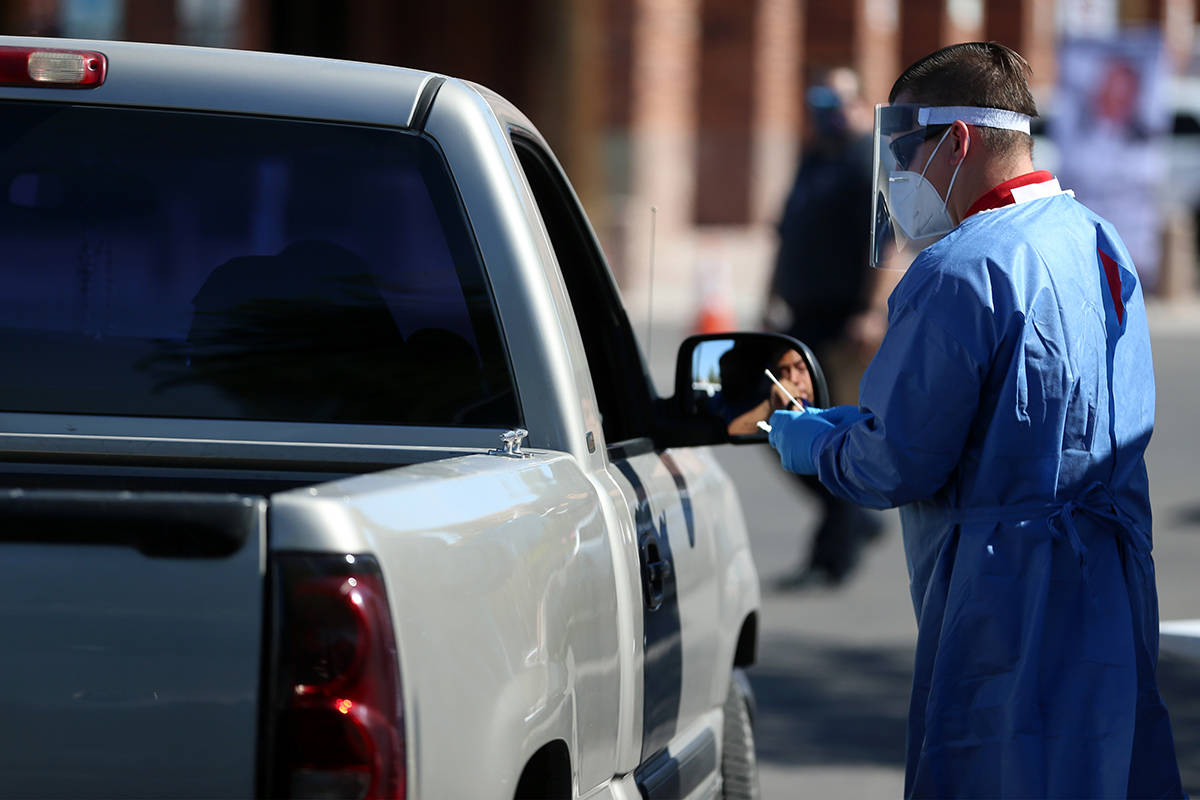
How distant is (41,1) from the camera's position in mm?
22000

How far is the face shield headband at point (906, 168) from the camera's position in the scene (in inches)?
128

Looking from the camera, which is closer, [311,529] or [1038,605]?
[311,529]

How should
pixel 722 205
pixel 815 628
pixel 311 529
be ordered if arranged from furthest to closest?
1. pixel 722 205
2. pixel 815 628
3. pixel 311 529

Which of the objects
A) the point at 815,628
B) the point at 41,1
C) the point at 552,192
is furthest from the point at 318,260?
the point at 41,1

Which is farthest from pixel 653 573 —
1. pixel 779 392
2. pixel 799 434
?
pixel 779 392

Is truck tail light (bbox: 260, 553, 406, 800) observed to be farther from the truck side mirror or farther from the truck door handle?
the truck side mirror

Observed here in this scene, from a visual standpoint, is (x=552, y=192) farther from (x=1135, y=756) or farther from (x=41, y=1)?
(x=41, y=1)

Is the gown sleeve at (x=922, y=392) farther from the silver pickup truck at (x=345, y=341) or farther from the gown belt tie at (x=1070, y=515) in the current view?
the silver pickup truck at (x=345, y=341)

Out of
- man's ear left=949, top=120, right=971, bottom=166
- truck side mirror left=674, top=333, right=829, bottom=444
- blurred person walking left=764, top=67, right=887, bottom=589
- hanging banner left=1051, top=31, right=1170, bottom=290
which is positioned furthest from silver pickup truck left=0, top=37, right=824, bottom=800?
hanging banner left=1051, top=31, right=1170, bottom=290

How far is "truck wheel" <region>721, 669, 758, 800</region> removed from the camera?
169 inches

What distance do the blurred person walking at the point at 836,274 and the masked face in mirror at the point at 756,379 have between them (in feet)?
14.2

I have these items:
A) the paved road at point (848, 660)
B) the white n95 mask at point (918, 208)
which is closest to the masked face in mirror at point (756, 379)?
the white n95 mask at point (918, 208)

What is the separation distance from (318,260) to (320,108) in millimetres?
261

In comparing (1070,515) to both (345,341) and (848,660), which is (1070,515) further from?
(848,660)
